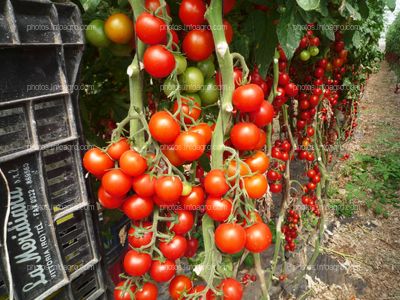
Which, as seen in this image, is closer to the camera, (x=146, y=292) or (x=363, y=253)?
(x=146, y=292)

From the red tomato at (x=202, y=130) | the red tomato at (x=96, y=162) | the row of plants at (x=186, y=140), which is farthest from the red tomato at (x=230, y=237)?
the red tomato at (x=96, y=162)

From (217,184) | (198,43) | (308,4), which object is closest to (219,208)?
(217,184)

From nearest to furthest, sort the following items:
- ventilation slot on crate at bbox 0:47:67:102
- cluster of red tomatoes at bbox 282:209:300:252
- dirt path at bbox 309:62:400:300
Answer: ventilation slot on crate at bbox 0:47:67:102 < cluster of red tomatoes at bbox 282:209:300:252 < dirt path at bbox 309:62:400:300

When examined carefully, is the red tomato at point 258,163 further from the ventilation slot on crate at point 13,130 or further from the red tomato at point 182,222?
the ventilation slot on crate at point 13,130

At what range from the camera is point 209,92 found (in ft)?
2.84

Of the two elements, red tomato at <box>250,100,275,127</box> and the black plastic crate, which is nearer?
the black plastic crate

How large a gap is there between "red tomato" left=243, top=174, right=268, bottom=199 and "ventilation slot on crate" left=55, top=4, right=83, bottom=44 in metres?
0.54

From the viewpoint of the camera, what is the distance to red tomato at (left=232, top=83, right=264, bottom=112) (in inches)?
28.9

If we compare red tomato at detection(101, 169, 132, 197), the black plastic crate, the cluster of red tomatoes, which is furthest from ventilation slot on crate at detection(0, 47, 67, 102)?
the cluster of red tomatoes

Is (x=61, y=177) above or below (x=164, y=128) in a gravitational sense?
below

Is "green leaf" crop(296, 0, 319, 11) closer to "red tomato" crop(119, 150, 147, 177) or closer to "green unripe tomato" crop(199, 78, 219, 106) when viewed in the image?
"green unripe tomato" crop(199, 78, 219, 106)

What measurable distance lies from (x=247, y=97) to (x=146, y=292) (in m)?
0.57

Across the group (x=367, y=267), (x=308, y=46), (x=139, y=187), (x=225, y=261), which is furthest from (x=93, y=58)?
(x=367, y=267)

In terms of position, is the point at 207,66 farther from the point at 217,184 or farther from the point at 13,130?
the point at 13,130
